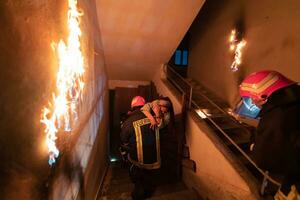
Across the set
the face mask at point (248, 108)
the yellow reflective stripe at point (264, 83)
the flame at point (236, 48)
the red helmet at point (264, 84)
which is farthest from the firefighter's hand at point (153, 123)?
the flame at point (236, 48)

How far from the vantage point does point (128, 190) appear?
4.31 meters

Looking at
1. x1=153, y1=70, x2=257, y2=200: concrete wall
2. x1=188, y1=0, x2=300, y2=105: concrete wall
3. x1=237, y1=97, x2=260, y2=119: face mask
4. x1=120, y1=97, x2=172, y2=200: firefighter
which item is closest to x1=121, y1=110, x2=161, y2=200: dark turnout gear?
x1=120, y1=97, x2=172, y2=200: firefighter

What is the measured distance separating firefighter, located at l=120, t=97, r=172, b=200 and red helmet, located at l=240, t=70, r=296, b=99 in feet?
6.97

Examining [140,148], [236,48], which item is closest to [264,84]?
[140,148]

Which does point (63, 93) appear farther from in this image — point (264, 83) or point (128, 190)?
point (128, 190)

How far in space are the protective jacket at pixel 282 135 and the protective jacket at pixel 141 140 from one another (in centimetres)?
231

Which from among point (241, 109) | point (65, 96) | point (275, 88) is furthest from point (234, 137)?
point (65, 96)

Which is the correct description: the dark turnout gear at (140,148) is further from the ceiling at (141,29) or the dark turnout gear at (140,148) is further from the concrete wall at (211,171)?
the ceiling at (141,29)

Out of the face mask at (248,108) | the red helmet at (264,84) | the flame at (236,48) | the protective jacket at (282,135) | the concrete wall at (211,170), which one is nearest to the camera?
the protective jacket at (282,135)

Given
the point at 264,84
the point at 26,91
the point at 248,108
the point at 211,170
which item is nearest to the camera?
the point at 26,91

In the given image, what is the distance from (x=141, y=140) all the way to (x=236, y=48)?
3912mm

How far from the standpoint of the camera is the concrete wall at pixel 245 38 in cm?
403

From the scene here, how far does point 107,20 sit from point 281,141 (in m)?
4.43

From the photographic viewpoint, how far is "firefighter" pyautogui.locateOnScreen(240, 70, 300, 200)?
5.79 feet
